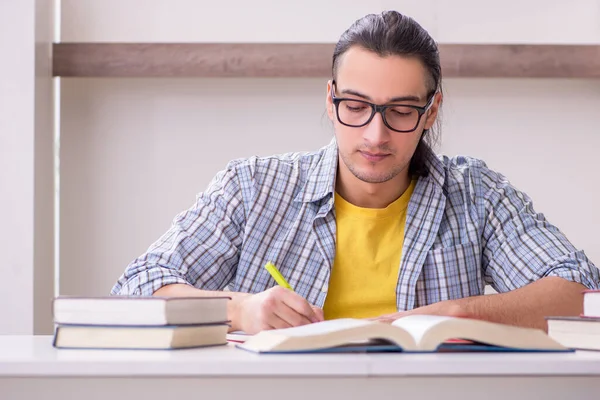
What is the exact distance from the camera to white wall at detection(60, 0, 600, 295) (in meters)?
2.68

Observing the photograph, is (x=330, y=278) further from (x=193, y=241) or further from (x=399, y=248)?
(x=193, y=241)

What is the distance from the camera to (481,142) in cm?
271

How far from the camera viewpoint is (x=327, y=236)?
179 cm

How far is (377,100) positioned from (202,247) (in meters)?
0.50

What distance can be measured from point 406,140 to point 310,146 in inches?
41.3

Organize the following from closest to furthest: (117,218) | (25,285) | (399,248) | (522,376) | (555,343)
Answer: (522,376), (555,343), (399,248), (25,285), (117,218)

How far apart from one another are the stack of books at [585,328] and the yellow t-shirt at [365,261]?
0.73 metres

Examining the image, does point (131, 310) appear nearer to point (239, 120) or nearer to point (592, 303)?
point (592, 303)

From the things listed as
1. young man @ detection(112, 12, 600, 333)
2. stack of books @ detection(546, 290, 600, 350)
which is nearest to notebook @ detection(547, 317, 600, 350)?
stack of books @ detection(546, 290, 600, 350)

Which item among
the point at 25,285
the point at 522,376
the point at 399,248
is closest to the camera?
the point at 522,376

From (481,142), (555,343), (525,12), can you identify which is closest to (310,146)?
(481,142)

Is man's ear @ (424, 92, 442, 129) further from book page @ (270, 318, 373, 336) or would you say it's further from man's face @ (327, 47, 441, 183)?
book page @ (270, 318, 373, 336)

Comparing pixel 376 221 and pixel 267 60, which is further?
pixel 267 60

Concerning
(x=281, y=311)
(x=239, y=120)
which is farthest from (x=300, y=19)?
(x=281, y=311)
